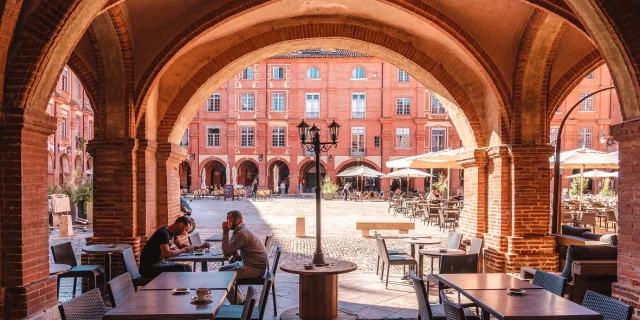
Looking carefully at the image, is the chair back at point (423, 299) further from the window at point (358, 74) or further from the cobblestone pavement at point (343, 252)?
the window at point (358, 74)

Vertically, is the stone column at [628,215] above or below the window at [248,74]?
below

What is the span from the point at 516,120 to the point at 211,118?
1173 inches

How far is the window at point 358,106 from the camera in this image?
35406mm

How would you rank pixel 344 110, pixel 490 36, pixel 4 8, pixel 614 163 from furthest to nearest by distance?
pixel 344 110
pixel 614 163
pixel 490 36
pixel 4 8

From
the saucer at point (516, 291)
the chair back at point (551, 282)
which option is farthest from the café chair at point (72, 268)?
the chair back at point (551, 282)

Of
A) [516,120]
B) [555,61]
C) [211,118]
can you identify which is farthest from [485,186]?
[211,118]

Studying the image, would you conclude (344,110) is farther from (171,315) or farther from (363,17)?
(171,315)

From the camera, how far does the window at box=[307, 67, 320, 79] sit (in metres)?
35.4

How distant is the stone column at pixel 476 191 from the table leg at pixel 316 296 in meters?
4.71

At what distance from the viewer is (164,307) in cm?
399

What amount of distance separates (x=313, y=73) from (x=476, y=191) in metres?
27.0

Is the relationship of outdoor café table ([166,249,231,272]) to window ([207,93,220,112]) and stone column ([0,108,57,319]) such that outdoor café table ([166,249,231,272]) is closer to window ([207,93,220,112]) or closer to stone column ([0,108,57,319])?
stone column ([0,108,57,319])

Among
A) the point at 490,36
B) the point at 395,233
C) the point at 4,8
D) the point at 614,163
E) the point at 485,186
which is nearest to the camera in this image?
the point at 4,8

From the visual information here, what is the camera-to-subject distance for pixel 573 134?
3612 centimetres
